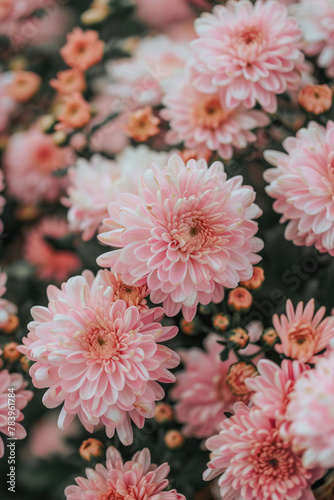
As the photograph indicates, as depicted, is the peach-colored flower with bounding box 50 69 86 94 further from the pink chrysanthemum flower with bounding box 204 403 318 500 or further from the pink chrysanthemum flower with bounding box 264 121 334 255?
the pink chrysanthemum flower with bounding box 204 403 318 500

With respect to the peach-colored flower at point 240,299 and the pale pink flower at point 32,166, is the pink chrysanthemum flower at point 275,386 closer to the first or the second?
the peach-colored flower at point 240,299

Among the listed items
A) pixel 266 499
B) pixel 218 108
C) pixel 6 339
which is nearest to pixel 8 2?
pixel 218 108

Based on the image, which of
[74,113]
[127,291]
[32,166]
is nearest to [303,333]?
[127,291]

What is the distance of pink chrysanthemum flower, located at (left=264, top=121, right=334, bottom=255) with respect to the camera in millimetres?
513

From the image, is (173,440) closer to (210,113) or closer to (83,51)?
(210,113)

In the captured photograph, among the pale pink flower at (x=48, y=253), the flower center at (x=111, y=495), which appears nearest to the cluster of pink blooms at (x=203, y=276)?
the flower center at (x=111, y=495)

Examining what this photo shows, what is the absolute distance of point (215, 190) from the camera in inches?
18.3

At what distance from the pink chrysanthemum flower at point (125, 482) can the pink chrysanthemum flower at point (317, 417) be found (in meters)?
0.16

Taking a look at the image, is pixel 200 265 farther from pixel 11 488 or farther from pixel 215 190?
pixel 11 488

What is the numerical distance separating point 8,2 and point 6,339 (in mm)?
539

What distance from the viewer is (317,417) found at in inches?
13.7

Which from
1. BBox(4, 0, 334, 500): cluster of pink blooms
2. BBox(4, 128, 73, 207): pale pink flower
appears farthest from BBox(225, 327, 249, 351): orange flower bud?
BBox(4, 128, 73, 207): pale pink flower

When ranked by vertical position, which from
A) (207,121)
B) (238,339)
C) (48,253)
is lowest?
(48,253)

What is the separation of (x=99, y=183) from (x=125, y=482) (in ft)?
1.09
